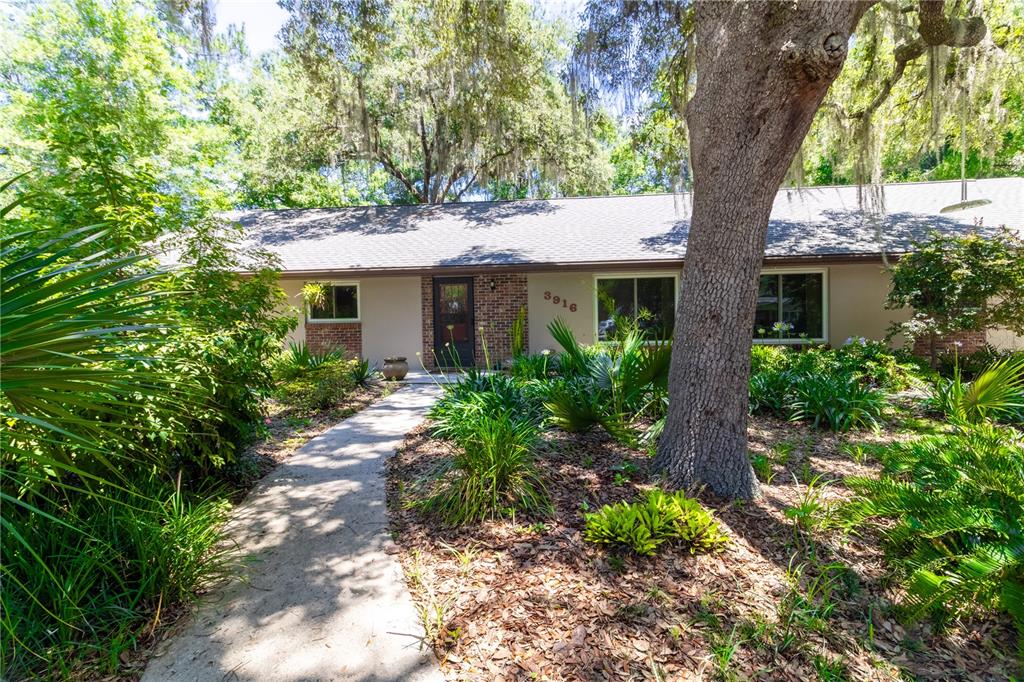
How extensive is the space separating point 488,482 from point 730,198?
2.69m

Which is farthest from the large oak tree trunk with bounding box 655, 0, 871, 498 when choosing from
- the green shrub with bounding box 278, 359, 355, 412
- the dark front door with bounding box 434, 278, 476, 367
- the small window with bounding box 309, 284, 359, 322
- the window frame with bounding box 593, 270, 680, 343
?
the small window with bounding box 309, 284, 359, 322

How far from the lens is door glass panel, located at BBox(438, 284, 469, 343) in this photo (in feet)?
37.6

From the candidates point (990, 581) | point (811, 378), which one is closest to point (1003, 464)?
point (990, 581)

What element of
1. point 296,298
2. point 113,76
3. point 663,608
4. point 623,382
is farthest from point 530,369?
point 113,76

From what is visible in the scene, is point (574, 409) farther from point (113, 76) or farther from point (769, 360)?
point (113, 76)

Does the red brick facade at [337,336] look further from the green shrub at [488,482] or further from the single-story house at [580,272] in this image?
→ the green shrub at [488,482]

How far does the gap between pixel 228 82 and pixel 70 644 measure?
2208 centimetres

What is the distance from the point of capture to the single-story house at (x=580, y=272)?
10344 mm

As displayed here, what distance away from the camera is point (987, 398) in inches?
205

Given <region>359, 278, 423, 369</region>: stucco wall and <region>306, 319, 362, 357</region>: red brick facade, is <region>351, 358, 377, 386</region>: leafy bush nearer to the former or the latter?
<region>359, 278, 423, 369</region>: stucco wall

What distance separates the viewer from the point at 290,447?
5527 millimetres

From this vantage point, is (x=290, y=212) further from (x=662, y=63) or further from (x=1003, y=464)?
(x=1003, y=464)

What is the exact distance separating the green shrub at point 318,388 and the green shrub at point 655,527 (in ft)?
17.5

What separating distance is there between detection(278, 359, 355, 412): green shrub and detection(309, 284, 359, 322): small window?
11.6 ft
